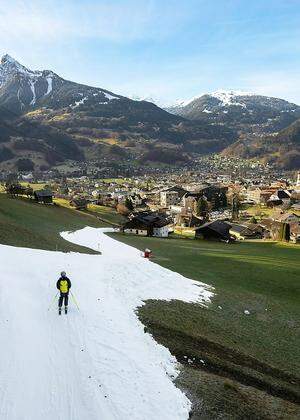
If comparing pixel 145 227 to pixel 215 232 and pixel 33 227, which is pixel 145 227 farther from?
pixel 33 227

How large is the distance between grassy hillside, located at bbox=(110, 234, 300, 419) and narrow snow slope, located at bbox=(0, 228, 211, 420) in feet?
3.93

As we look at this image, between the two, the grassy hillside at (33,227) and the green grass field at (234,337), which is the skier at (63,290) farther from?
the grassy hillside at (33,227)

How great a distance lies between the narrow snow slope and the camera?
14.3 meters

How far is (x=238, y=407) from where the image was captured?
15.8 m

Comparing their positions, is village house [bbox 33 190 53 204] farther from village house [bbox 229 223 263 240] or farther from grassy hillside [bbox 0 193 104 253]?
village house [bbox 229 223 263 240]

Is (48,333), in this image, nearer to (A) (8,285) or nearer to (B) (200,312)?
(A) (8,285)

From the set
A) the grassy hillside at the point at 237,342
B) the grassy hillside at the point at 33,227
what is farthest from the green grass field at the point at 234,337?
the grassy hillside at the point at 33,227

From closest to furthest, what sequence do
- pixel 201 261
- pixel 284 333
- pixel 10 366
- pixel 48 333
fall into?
pixel 10 366 < pixel 48 333 < pixel 284 333 < pixel 201 261

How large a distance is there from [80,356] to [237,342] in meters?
10.4

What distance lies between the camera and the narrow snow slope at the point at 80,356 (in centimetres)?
1433

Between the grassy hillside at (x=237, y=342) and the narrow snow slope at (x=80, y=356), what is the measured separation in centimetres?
120

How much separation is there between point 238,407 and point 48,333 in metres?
8.69

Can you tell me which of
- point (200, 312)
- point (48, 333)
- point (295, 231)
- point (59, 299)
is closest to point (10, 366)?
point (48, 333)

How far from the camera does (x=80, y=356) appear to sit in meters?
17.4
